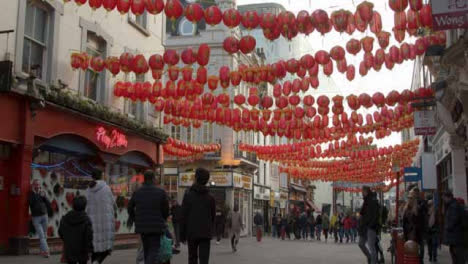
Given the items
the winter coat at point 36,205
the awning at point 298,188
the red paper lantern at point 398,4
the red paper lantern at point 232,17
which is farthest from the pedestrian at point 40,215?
the awning at point 298,188

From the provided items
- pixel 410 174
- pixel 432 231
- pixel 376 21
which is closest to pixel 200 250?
pixel 376 21

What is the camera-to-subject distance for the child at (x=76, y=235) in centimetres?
773

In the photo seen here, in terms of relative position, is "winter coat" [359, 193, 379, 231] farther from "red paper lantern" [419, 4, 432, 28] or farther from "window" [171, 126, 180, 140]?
"window" [171, 126, 180, 140]

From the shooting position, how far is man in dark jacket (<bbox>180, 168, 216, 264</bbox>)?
310 inches

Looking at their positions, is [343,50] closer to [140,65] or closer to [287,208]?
[140,65]

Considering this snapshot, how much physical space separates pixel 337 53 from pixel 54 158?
350 inches

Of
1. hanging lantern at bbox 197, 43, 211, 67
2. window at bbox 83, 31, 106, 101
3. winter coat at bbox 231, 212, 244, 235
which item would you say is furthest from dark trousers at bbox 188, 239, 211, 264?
winter coat at bbox 231, 212, 244, 235

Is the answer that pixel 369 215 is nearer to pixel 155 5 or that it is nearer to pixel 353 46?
pixel 353 46

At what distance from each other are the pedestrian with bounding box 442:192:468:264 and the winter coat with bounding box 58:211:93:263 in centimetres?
686

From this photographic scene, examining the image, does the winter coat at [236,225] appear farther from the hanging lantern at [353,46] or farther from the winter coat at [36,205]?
the hanging lantern at [353,46]

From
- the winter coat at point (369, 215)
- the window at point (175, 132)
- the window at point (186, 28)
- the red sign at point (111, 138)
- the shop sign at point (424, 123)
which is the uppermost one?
the window at point (186, 28)

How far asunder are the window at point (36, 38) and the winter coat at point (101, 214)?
643 cm

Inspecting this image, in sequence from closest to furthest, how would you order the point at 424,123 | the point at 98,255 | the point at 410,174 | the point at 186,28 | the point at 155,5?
the point at 98,255, the point at 155,5, the point at 410,174, the point at 424,123, the point at 186,28

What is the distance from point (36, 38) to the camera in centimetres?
1592
